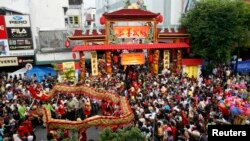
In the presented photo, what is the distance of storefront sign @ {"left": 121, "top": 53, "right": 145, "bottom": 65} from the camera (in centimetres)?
2098

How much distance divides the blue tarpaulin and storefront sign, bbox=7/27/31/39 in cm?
251

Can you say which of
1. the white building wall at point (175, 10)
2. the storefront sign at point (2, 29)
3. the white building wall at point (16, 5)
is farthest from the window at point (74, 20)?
the storefront sign at point (2, 29)

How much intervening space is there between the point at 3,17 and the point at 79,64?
20.6 ft

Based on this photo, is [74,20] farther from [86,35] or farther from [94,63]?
[94,63]

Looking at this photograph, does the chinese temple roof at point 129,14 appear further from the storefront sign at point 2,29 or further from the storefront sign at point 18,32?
the storefront sign at point 2,29

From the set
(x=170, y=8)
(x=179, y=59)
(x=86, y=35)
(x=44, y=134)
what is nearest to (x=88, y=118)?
(x=44, y=134)

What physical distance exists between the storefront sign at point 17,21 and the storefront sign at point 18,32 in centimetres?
22

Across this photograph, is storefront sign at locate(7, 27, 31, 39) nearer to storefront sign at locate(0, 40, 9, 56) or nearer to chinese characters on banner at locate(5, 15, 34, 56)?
chinese characters on banner at locate(5, 15, 34, 56)

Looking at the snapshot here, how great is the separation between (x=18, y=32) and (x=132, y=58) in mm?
8507

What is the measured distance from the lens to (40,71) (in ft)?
69.9

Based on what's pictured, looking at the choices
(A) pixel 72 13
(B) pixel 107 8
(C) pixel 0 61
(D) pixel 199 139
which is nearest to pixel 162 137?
(D) pixel 199 139

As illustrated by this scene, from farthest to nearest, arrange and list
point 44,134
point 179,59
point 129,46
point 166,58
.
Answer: point 179,59 → point 166,58 → point 129,46 → point 44,134

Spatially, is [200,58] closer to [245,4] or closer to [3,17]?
[245,4]

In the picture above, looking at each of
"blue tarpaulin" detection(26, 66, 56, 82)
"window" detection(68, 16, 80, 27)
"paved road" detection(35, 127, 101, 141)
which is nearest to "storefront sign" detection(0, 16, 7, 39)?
"blue tarpaulin" detection(26, 66, 56, 82)
